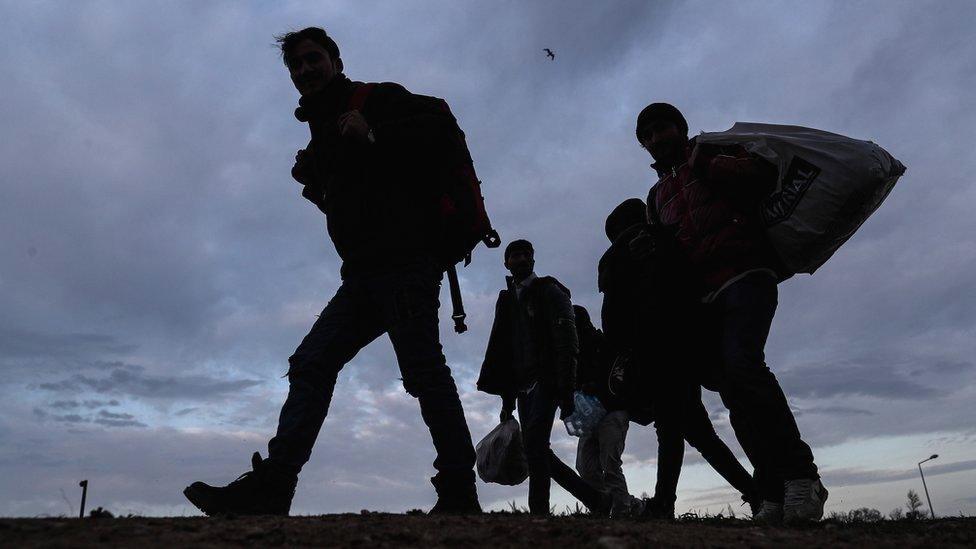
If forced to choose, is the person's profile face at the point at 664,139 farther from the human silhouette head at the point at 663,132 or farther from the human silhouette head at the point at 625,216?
the human silhouette head at the point at 625,216

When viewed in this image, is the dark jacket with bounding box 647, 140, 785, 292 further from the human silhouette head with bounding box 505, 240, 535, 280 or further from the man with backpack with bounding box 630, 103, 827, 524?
the human silhouette head with bounding box 505, 240, 535, 280

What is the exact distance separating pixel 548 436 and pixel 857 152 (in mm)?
3118

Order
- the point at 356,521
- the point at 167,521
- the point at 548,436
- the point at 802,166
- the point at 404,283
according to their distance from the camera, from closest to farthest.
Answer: the point at 167,521 → the point at 356,521 → the point at 404,283 → the point at 802,166 → the point at 548,436

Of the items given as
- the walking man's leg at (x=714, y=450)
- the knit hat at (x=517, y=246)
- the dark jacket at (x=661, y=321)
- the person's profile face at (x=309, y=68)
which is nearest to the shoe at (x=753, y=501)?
the walking man's leg at (x=714, y=450)

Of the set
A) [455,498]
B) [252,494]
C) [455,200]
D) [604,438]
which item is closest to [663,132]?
[455,200]

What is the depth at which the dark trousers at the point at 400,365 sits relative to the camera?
12.1 feet

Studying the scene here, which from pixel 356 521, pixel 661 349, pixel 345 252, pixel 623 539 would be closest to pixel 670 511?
pixel 661 349

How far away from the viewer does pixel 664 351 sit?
4.60 m

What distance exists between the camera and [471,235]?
394 cm

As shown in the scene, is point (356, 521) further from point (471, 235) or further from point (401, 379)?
point (471, 235)

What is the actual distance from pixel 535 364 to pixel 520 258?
3.92 feet

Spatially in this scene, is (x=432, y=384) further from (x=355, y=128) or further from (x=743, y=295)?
(x=743, y=295)

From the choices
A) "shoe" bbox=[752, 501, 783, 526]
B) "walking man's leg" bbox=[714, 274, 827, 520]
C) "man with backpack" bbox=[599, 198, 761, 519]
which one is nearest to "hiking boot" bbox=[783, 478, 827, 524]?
"walking man's leg" bbox=[714, 274, 827, 520]

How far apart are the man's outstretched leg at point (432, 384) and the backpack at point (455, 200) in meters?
0.26
